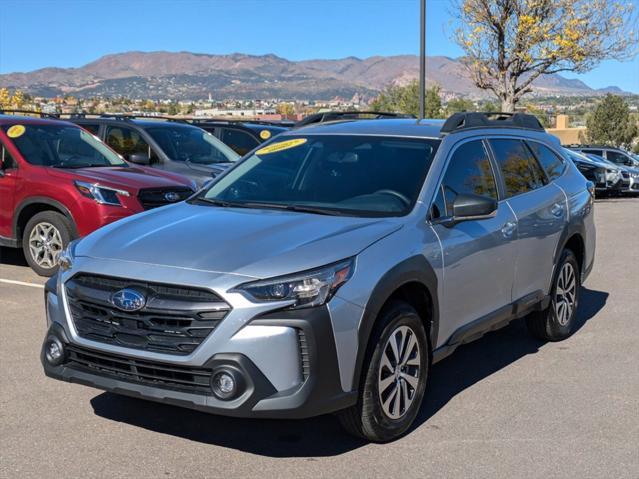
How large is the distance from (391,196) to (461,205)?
0.41 meters

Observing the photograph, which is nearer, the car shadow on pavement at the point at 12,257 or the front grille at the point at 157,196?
the front grille at the point at 157,196

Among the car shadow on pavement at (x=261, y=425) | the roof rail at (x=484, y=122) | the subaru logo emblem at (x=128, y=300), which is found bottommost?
the car shadow on pavement at (x=261, y=425)

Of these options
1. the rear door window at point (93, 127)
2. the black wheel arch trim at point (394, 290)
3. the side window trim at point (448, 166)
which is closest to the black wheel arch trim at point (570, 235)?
the side window trim at point (448, 166)

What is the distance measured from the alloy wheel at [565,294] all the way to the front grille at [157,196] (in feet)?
14.1

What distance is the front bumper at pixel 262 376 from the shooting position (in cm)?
375

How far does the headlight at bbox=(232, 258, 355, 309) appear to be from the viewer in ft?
12.4

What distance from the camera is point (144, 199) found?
28.5 feet

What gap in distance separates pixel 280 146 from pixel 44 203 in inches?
156

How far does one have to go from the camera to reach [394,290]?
4.25 m

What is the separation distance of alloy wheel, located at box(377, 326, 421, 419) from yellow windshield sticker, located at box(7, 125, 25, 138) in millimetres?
6332

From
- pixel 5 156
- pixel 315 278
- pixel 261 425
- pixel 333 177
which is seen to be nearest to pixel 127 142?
pixel 5 156

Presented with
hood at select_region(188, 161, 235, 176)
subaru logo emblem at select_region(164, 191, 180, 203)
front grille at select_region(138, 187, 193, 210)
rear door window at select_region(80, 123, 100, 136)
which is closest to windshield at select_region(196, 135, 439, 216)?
front grille at select_region(138, 187, 193, 210)

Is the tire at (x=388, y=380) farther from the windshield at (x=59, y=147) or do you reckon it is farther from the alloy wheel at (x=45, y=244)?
the windshield at (x=59, y=147)

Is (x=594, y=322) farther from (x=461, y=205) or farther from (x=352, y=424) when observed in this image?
(x=352, y=424)
